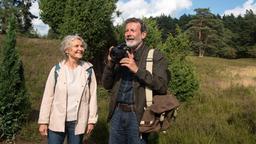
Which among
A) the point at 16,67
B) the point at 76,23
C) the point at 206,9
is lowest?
the point at 16,67

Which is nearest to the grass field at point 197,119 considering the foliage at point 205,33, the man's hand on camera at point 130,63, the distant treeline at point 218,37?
the man's hand on camera at point 130,63

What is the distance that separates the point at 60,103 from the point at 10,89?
433 cm

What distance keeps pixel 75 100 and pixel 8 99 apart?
4.36 metres

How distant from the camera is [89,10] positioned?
17.2 meters

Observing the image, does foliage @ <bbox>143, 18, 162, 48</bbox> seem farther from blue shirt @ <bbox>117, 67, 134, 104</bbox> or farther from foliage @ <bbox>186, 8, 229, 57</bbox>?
foliage @ <bbox>186, 8, 229, 57</bbox>

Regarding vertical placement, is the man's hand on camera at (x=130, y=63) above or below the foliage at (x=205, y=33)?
below

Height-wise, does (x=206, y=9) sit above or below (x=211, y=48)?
above

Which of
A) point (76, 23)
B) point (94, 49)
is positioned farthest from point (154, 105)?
point (94, 49)

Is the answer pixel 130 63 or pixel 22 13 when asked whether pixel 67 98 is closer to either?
pixel 130 63

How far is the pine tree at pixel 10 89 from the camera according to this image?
8.67 m

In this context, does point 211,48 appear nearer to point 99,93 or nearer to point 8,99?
point 99,93

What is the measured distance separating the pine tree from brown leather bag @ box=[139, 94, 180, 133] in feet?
15.8

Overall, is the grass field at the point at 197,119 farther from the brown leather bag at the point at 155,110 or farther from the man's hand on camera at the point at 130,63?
the man's hand on camera at the point at 130,63

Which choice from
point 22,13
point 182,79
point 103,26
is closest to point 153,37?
point 182,79
